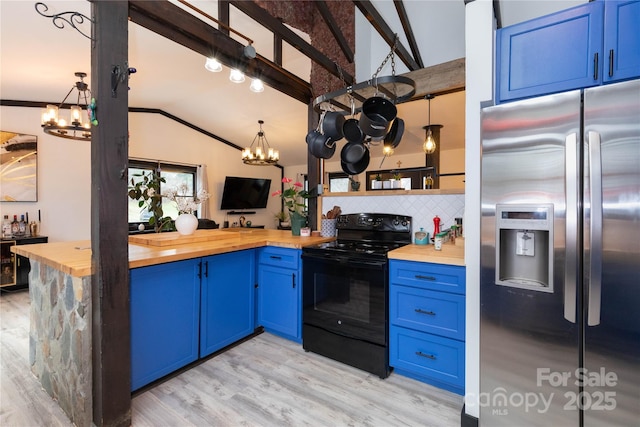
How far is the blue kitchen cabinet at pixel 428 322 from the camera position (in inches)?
74.5

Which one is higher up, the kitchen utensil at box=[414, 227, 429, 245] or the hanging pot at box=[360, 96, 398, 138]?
the hanging pot at box=[360, 96, 398, 138]

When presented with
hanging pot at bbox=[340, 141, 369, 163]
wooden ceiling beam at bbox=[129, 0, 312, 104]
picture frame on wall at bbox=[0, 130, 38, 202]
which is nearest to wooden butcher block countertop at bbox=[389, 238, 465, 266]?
hanging pot at bbox=[340, 141, 369, 163]

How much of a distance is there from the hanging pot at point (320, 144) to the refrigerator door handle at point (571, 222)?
4.57ft

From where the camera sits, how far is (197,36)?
218 cm

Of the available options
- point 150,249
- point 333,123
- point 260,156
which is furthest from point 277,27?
point 260,156

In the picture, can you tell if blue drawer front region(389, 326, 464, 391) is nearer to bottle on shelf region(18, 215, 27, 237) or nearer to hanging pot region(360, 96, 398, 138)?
hanging pot region(360, 96, 398, 138)

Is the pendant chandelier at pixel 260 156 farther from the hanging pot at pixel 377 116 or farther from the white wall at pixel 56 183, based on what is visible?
the hanging pot at pixel 377 116

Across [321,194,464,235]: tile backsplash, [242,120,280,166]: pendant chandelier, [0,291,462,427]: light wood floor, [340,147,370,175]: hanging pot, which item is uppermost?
[242,120,280,166]: pendant chandelier

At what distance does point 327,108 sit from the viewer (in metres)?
2.28

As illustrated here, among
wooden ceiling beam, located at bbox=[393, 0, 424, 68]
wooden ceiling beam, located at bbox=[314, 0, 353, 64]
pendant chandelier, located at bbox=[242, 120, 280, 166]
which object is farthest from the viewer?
pendant chandelier, located at bbox=[242, 120, 280, 166]

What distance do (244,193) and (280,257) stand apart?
5.20 meters

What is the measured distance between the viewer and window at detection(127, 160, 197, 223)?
576 centimetres

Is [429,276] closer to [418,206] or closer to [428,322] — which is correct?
[428,322]

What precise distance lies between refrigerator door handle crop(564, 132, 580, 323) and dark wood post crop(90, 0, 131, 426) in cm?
216
